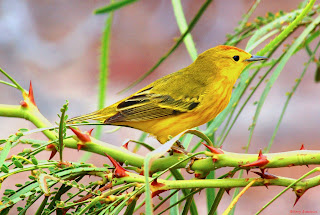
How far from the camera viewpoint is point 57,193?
55 centimetres

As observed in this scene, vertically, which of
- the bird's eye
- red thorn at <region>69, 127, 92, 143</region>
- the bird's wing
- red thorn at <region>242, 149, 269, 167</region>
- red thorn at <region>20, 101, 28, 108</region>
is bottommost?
red thorn at <region>242, 149, 269, 167</region>

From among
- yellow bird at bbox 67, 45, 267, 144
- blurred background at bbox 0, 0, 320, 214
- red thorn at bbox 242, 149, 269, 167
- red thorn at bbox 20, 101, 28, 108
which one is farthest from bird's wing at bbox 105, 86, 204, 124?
blurred background at bbox 0, 0, 320, 214

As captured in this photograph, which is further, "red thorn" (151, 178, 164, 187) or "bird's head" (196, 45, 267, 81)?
"bird's head" (196, 45, 267, 81)

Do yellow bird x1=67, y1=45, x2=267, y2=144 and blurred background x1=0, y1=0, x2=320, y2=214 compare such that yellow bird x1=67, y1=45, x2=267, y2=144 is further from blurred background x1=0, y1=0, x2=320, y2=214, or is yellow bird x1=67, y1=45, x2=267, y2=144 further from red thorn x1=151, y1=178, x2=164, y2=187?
blurred background x1=0, y1=0, x2=320, y2=214

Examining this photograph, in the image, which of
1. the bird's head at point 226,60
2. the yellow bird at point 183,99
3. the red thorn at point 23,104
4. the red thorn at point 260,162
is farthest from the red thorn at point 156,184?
the bird's head at point 226,60

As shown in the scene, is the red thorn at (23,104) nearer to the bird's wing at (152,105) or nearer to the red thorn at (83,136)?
the red thorn at (83,136)

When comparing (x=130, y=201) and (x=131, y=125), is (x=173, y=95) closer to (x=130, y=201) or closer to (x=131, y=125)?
(x=131, y=125)

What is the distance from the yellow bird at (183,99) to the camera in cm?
96

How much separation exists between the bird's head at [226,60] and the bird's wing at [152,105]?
7cm

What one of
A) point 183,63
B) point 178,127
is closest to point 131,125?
point 178,127

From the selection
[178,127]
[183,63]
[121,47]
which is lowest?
[178,127]

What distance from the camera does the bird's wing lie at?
953 millimetres

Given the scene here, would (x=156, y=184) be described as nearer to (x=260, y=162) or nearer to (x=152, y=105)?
(x=260, y=162)

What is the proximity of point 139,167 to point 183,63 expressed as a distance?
8.91ft
